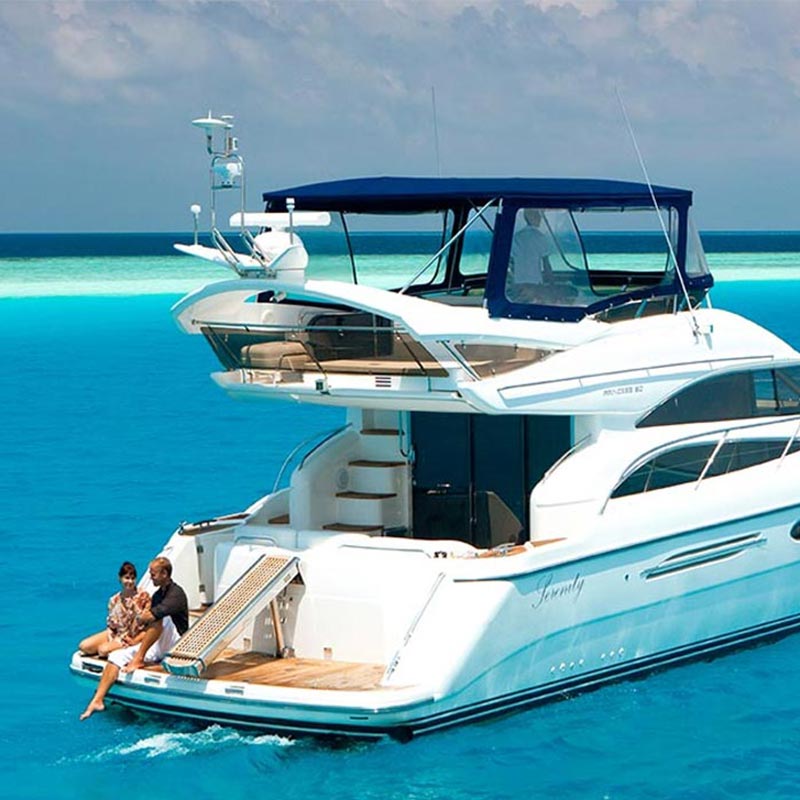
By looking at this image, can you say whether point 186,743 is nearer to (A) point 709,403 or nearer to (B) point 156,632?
(B) point 156,632

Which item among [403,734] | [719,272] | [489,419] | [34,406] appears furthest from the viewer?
[719,272]

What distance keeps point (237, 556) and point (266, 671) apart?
116 cm

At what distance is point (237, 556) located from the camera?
41.9 feet

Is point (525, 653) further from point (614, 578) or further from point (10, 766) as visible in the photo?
point (10, 766)

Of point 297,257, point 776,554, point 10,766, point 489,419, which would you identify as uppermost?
point 297,257

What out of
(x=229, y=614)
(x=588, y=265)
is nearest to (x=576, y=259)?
(x=588, y=265)

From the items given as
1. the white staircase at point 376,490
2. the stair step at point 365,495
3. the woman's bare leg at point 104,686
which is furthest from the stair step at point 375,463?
the woman's bare leg at point 104,686

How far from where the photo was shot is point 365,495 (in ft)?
44.0

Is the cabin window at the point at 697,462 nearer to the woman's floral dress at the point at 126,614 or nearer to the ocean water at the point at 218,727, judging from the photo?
the ocean water at the point at 218,727

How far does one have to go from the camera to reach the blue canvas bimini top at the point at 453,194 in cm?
1277

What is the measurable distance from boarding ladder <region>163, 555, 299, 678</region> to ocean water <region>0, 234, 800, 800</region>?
1.67 feet

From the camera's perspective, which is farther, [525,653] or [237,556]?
[237,556]

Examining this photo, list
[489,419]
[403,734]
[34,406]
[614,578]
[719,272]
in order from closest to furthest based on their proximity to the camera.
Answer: [403,734] < [614,578] < [489,419] < [34,406] < [719,272]

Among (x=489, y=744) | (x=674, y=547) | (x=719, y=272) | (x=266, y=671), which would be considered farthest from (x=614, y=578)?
(x=719, y=272)
